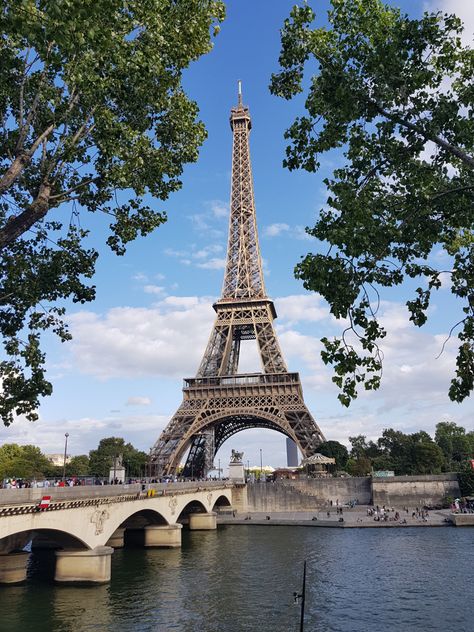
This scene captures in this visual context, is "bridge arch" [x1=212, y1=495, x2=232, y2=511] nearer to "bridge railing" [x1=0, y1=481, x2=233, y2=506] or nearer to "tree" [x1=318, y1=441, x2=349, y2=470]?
"tree" [x1=318, y1=441, x2=349, y2=470]

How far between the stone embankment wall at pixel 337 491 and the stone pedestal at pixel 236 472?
2.90 metres

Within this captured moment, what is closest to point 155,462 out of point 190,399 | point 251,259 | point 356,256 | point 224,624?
point 190,399

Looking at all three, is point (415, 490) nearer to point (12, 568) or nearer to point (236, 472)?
point (236, 472)

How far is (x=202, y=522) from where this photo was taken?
1969 inches

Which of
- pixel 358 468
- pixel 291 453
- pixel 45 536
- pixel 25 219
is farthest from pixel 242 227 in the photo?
pixel 291 453

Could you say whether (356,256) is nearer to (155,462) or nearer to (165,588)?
(165,588)

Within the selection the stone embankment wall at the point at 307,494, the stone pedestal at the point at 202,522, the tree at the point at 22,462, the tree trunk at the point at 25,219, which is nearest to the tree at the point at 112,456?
the tree at the point at 22,462

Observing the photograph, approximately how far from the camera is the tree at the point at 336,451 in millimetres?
70188

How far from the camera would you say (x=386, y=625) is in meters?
18.0

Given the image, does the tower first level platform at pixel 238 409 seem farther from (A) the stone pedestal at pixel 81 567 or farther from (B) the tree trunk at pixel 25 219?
(B) the tree trunk at pixel 25 219

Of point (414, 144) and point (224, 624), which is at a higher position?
point (414, 144)

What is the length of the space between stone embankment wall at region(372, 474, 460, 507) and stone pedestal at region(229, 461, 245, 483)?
55.4ft

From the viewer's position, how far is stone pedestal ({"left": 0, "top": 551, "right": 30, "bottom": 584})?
25.6 m

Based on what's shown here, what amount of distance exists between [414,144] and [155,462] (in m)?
56.3
